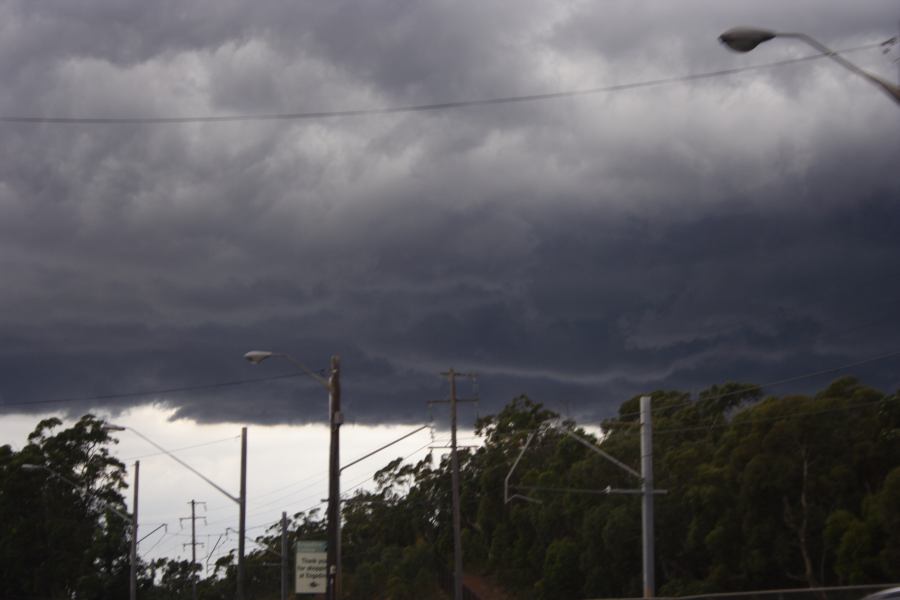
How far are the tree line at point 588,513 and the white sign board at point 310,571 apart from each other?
18.8m

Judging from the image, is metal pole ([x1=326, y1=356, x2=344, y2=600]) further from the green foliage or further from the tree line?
the green foliage

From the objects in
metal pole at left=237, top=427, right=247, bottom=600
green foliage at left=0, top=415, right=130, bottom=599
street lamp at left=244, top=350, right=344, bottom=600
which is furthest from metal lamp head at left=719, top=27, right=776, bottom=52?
green foliage at left=0, top=415, right=130, bottom=599

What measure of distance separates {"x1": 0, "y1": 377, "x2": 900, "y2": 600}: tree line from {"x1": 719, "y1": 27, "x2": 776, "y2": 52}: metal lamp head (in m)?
31.5

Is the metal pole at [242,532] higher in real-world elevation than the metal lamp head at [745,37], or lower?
lower

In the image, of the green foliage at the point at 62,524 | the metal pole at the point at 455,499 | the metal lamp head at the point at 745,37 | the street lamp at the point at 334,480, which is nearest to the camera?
the metal lamp head at the point at 745,37

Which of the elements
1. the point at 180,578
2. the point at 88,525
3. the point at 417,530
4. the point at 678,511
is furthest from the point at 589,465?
the point at 180,578

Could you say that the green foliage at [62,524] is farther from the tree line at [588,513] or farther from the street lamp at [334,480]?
the street lamp at [334,480]

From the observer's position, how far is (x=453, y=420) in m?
62.2

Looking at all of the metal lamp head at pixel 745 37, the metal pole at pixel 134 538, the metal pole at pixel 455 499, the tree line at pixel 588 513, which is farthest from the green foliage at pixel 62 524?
the metal lamp head at pixel 745 37

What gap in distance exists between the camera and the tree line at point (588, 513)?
47906mm

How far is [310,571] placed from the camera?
38250 millimetres

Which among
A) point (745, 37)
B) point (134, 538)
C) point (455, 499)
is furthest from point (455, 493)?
point (745, 37)

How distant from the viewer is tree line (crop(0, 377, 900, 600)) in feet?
157

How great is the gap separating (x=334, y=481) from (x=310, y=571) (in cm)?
626
